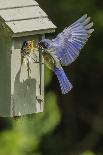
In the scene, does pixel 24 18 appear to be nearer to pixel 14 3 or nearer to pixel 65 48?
pixel 14 3

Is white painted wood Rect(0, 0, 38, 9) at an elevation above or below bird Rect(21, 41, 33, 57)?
above

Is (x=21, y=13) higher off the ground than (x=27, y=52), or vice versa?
(x=21, y=13)

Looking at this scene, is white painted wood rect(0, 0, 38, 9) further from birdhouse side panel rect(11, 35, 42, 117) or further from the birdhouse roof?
birdhouse side panel rect(11, 35, 42, 117)

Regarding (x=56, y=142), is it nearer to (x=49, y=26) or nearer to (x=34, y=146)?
(x=34, y=146)

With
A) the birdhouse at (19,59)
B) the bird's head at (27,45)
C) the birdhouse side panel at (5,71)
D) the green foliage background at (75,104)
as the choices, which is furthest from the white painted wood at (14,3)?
the green foliage background at (75,104)

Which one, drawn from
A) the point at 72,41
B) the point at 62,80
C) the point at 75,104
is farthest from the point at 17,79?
the point at 75,104

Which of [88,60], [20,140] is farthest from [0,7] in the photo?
[88,60]

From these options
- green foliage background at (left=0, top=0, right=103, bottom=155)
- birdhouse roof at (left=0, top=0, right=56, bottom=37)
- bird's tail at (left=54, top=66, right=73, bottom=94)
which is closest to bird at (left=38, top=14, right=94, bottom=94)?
bird's tail at (left=54, top=66, right=73, bottom=94)
